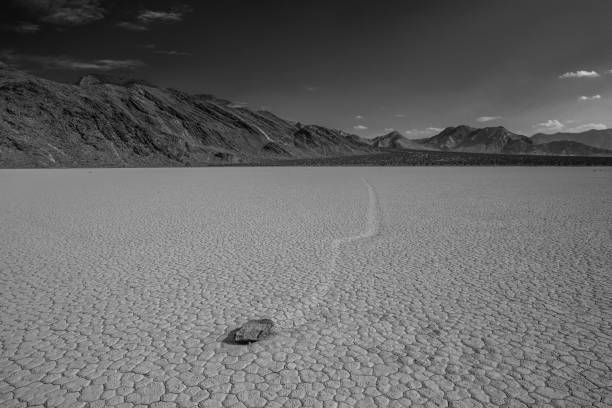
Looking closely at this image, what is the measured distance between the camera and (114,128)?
86625mm

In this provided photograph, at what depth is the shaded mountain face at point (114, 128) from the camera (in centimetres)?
6731

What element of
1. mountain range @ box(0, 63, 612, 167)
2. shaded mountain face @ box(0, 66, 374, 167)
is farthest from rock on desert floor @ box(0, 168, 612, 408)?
mountain range @ box(0, 63, 612, 167)

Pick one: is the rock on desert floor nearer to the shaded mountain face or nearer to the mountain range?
the shaded mountain face

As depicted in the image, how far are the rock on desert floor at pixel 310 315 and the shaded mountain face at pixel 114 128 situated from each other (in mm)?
66640

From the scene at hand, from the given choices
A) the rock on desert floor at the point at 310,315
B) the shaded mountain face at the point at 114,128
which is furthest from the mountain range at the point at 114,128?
the rock on desert floor at the point at 310,315

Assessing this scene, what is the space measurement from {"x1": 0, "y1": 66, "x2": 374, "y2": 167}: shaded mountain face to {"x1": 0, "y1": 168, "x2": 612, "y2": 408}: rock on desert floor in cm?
6664

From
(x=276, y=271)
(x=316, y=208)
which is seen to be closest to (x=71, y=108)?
(x=316, y=208)

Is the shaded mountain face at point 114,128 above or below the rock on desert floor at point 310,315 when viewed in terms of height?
above

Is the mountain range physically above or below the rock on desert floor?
above

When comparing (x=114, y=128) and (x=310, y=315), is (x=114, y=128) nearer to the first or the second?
(x=114, y=128)

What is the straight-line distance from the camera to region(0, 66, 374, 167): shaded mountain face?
6731cm

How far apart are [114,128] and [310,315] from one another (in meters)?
95.1

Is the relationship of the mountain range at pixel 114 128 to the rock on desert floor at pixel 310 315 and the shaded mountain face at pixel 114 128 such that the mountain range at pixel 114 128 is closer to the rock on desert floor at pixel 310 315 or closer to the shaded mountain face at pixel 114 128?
the shaded mountain face at pixel 114 128

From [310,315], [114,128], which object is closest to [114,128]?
[114,128]
